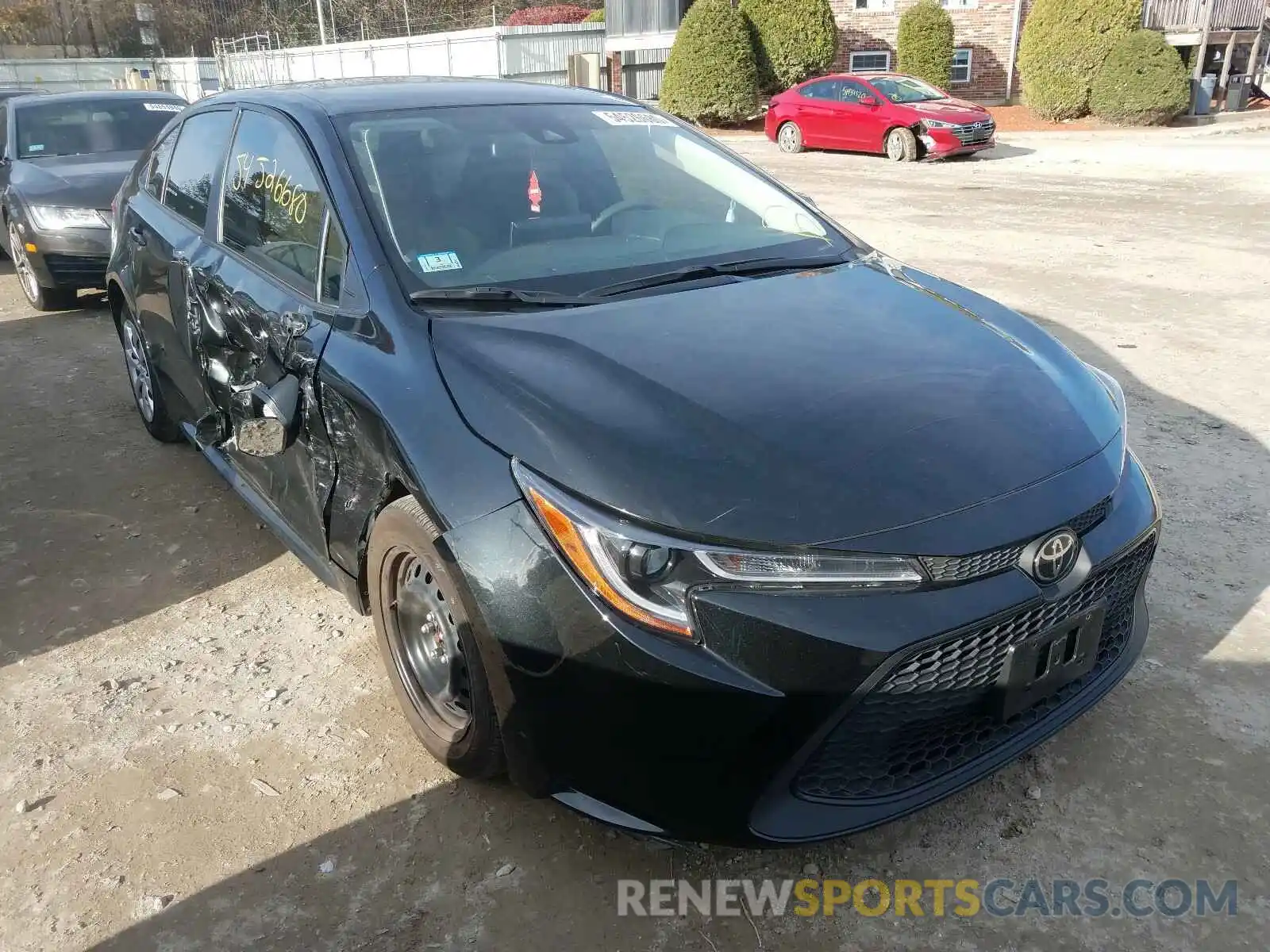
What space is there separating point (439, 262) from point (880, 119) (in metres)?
15.9

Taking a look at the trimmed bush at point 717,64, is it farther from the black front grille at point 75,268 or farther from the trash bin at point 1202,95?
the black front grille at point 75,268

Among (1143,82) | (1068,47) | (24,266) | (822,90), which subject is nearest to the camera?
(24,266)

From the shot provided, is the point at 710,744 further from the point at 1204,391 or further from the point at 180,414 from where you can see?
the point at 1204,391

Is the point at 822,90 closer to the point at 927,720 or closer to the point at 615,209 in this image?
the point at 615,209

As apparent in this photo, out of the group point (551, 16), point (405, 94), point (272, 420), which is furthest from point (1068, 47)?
point (551, 16)

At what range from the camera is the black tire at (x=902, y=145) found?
16.7 metres

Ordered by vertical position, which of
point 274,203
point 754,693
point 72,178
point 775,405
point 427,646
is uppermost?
point 274,203

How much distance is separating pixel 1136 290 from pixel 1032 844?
6404 millimetres

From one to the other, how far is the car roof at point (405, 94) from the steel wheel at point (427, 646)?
5.18 feet

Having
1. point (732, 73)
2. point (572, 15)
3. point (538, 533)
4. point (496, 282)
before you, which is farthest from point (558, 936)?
point (572, 15)

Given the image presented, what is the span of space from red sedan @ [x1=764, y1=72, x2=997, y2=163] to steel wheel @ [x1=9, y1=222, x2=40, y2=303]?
44.1ft

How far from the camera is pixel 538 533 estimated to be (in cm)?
211

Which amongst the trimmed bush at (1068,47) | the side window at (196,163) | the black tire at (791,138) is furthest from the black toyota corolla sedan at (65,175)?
the trimmed bush at (1068,47)

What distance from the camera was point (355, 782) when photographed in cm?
273
